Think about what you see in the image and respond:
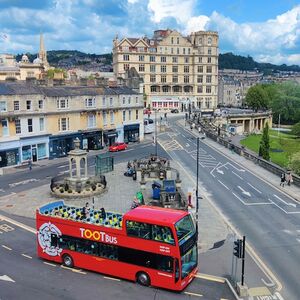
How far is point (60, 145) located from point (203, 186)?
26211 millimetres

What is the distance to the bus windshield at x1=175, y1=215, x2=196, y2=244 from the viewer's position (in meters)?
20.3

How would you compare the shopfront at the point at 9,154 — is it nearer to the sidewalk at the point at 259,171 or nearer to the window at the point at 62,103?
the window at the point at 62,103

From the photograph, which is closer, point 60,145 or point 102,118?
point 60,145

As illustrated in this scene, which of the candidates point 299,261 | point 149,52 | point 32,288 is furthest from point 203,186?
point 149,52

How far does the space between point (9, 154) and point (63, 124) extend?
34.1ft

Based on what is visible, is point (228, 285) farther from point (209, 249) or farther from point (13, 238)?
point (13, 238)

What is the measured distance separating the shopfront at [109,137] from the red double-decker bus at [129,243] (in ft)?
149

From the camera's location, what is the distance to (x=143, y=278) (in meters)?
21.5

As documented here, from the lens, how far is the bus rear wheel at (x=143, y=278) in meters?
21.5

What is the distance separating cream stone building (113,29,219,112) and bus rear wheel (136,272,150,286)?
112721 mm

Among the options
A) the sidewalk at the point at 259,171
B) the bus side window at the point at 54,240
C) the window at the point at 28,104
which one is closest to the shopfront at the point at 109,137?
the window at the point at 28,104

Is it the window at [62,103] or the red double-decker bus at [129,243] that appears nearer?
the red double-decker bus at [129,243]

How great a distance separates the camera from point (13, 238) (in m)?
28.8

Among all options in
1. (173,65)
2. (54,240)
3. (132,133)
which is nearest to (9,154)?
(132,133)
